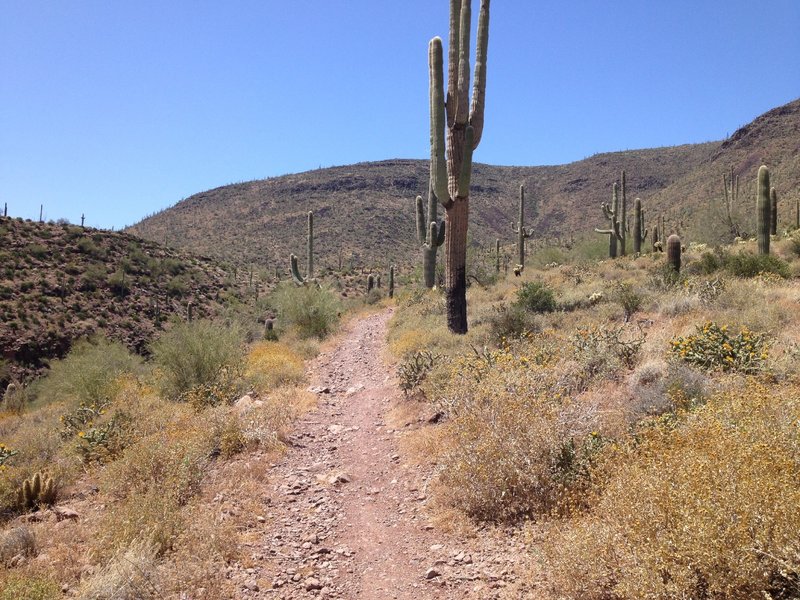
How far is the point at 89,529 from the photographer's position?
14.9 ft

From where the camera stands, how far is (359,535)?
4.41 meters

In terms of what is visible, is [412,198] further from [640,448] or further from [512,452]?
[640,448]

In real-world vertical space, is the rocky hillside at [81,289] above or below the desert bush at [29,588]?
above

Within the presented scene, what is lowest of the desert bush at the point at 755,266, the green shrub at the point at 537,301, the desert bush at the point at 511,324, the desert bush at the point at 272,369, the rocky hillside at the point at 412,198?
the desert bush at the point at 272,369

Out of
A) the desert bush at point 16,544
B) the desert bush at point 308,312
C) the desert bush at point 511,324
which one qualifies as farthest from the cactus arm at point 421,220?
the desert bush at point 16,544

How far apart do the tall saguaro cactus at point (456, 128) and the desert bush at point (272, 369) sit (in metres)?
3.50

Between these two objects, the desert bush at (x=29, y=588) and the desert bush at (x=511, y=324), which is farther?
the desert bush at (x=511, y=324)

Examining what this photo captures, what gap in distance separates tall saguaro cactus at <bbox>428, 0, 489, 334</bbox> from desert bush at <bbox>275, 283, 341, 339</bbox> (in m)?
7.16

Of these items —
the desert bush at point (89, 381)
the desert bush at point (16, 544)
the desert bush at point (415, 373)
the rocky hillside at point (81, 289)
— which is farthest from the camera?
the rocky hillside at point (81, 289)

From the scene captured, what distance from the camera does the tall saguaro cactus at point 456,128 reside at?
1049 cm

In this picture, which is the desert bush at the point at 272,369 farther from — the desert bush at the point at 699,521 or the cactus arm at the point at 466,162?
the desert bush at the point at 699,521

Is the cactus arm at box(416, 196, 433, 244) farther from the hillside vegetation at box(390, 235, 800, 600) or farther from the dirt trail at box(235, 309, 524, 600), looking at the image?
the dirt trail at box(235, 309, 524, 600)

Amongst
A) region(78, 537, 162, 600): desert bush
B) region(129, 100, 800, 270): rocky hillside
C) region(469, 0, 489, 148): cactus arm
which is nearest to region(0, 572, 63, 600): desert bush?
region(78, 537, 162, 600): desert bush

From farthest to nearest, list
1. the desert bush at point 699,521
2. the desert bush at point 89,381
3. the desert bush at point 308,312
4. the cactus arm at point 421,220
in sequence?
the cactus arm at point 421,220 → the desert bush at point 308,312 → the desert bush at point 89,381 → the desert bush at point 699,521
